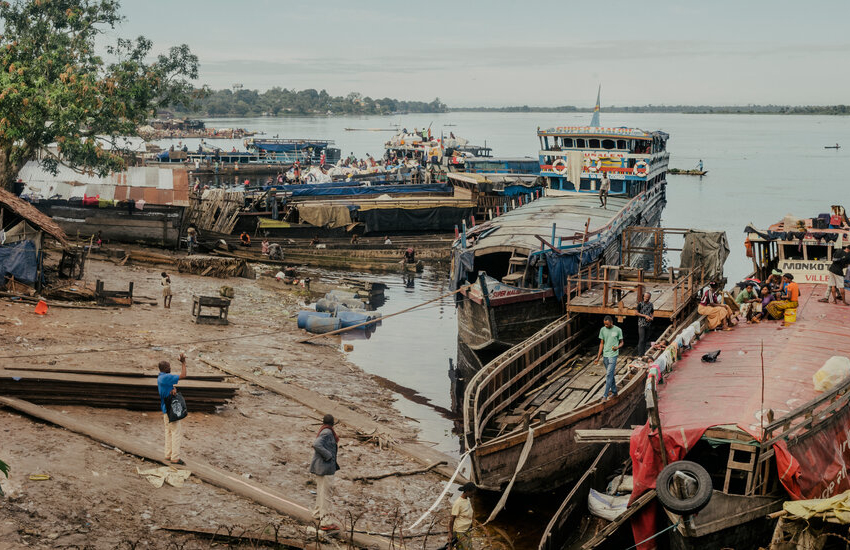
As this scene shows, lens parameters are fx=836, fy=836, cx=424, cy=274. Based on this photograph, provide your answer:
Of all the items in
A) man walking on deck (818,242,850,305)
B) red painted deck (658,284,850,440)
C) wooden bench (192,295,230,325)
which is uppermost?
man walking on deck (818,242,850,305)

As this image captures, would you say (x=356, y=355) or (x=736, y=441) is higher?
(x=736, y=441)

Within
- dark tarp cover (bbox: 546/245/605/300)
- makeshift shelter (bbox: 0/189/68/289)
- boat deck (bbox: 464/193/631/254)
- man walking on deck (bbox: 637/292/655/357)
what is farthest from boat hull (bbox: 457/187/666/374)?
makeshift shelter (bbox: 0/189/68/289)

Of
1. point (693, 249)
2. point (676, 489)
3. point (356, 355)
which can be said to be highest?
point (693, 249)

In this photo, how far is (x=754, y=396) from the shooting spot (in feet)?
46.7

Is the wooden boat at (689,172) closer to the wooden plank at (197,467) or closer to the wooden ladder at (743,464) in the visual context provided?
the wooden ladder at (743,464)

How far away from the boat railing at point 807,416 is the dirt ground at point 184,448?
5412 millimetres

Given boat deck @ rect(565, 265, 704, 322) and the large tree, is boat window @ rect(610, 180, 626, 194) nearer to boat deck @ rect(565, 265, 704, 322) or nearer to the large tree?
boat deck @ rect(565, 265, 704, 322)

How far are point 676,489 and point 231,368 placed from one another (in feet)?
40.0

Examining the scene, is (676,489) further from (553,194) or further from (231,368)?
(553,194)

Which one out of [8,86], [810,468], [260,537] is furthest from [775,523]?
[8,86]

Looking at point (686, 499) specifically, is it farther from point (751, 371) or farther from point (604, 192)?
point (604, 192)

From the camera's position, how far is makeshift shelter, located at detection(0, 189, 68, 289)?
23828 millimetres

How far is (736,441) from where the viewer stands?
40.5 ft

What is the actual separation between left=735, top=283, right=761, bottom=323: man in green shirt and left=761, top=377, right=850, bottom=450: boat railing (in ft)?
19.4
